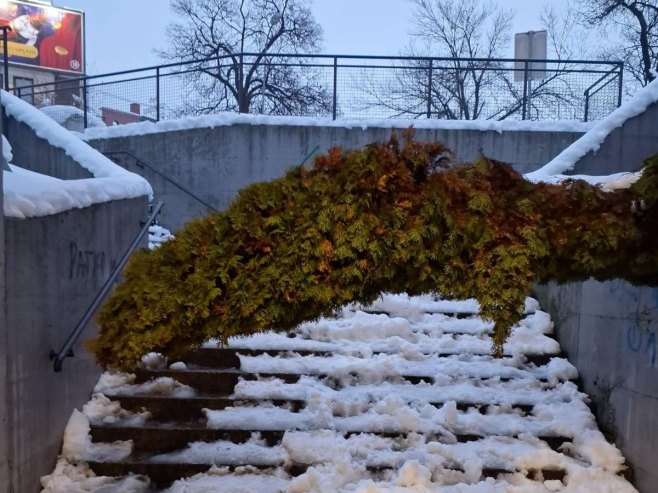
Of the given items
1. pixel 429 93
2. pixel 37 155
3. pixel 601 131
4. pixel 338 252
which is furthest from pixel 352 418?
pixel 429 93

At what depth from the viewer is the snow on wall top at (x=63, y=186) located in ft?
11.0

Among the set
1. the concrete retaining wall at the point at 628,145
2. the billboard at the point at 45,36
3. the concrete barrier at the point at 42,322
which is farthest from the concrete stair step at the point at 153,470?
the billboard at the point at 45,36

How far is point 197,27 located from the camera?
22.5 metres

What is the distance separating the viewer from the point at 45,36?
3819 cm

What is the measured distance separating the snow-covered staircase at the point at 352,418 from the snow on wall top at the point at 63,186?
1523 mm

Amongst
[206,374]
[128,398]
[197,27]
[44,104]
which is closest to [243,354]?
[206,374]

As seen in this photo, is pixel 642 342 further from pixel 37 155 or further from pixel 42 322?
pixel 37 155

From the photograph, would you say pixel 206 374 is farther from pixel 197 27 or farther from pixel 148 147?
pixel 197 27

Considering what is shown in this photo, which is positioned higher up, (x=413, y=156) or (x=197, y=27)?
(x=197, y=27)

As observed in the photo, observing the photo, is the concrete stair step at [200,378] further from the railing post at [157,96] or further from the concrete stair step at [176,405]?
the railing post at [157,96]

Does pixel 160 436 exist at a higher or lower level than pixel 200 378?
lower

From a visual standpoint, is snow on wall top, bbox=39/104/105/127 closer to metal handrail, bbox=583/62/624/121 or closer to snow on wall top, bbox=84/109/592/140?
snow on wall top, bbox=84/109/592/140

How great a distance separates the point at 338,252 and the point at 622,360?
2865 millimetres

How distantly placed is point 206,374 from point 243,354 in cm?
46
